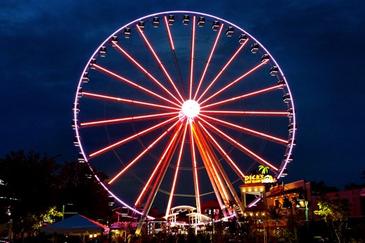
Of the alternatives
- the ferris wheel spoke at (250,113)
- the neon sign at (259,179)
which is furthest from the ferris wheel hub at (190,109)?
the neon sign at (259,179)

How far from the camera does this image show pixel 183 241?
2230cm

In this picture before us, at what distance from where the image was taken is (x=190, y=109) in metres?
32.3

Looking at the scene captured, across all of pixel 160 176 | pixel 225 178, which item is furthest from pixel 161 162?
pixel 225 178

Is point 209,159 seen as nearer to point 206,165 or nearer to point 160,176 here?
point 206,165

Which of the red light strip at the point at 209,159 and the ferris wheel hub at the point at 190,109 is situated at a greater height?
the ferris wheel hub at the point at 190,109

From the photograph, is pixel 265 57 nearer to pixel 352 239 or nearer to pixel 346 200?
pixel 346 200

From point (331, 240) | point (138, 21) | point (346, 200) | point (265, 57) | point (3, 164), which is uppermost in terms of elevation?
point (138, 21)

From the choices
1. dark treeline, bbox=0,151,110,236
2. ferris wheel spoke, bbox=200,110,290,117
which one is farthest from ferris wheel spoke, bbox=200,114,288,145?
dark treeline, bbox=0,151,110,236

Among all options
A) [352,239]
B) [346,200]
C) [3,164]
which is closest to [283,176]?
[346,200]

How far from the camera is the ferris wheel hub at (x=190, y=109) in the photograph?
3225cm

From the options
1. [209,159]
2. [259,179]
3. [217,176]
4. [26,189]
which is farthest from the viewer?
[259,179]

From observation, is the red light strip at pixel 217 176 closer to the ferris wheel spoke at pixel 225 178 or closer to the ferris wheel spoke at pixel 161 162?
the ferris wheel spoke at pixel 225 178

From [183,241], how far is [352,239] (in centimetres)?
702

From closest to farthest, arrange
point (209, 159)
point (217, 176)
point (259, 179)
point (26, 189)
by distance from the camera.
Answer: point (26, 189) → point (209, 159) → point (217, 176) → point (259, 179)
